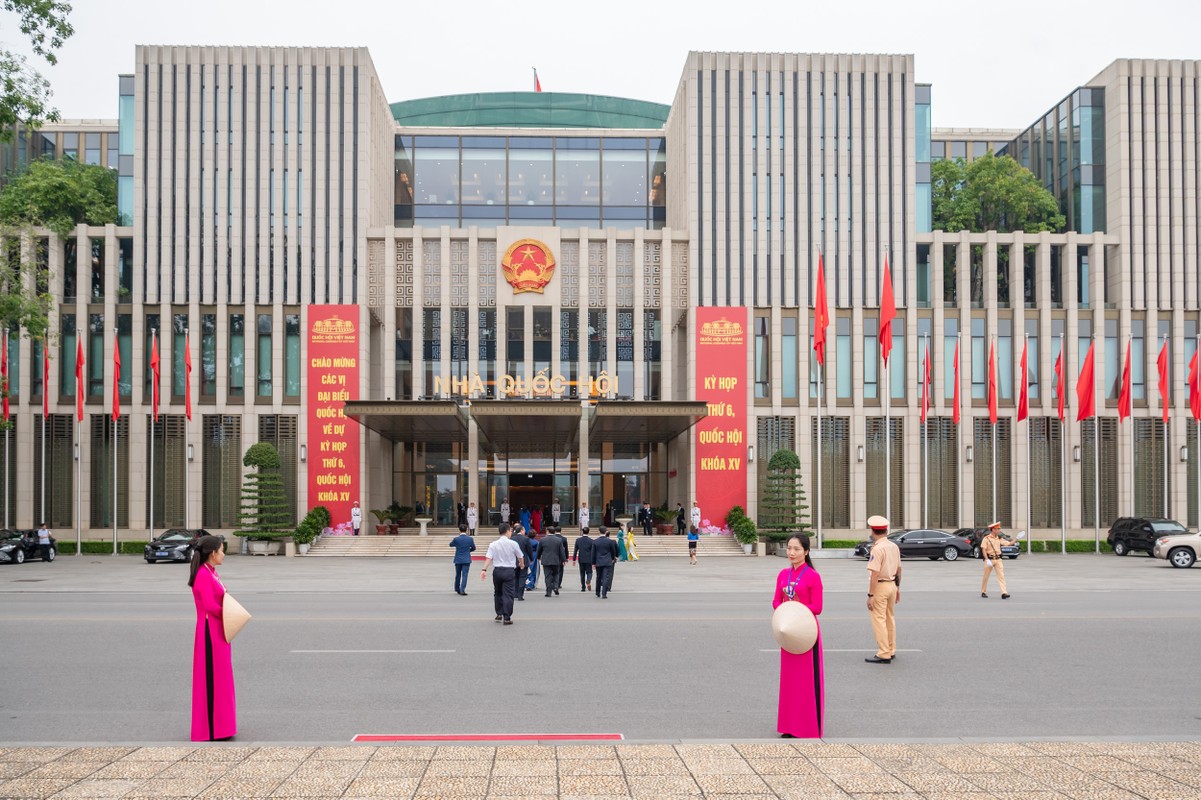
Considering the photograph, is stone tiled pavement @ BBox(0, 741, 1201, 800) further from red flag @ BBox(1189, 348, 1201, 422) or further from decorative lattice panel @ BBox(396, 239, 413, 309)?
decorative lattice panel @ BBox(396, 239, 413, 309)

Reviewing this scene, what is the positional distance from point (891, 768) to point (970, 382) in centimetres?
4502

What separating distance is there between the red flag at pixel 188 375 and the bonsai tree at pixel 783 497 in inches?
994

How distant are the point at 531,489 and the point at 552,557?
1255 inches

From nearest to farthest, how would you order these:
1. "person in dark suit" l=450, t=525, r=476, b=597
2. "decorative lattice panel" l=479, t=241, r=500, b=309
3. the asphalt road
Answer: the asphalt road < "person in dark suit" l=450, t=525, r=476, b=597 < "decorative lattice panel" l=479, t=241, r=500, b=309

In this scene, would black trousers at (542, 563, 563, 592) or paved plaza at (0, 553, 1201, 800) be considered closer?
paved plaza at (0, 553, 1201, 800)

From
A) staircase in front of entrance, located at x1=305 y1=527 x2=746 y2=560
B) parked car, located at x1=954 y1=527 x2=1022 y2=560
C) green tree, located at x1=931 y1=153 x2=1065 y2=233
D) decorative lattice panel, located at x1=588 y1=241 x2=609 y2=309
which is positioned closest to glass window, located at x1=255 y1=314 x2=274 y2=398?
staircase in front of entrance, located at x1=305 y1=527 x2=746 y2=560

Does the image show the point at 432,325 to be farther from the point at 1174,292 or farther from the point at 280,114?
the point at 1174,292

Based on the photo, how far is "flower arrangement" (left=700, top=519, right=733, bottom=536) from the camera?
48.5m

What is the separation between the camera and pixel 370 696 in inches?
459

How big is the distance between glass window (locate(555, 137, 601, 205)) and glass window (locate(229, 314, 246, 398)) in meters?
17.3

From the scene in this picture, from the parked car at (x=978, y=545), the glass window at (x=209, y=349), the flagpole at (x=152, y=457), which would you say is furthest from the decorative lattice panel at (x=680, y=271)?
the flagpole at (x=152, y=457)

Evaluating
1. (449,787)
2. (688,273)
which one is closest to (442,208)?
(688,273)

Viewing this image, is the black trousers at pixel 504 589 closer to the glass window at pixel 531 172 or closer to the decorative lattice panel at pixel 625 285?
the decorative lattice panel at pixel 625 285

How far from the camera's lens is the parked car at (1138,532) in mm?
42875
